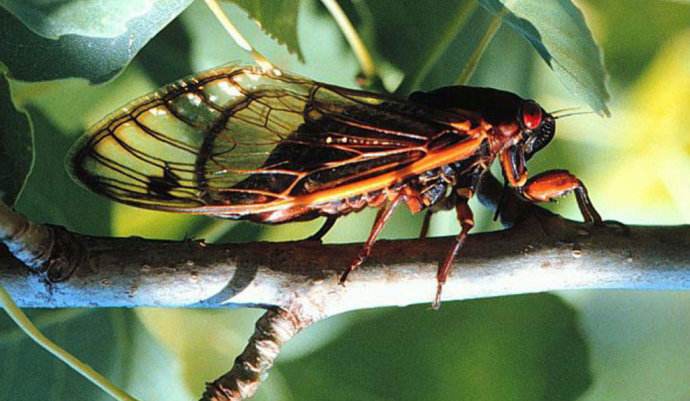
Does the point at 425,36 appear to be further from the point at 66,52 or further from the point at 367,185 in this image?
the point at 66,52

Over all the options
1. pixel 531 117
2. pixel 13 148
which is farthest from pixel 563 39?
pixel 13 148

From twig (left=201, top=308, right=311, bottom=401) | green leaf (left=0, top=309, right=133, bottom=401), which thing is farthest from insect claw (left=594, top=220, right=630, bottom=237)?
green leaf (left=0, top=309, right=133, bottom=401)

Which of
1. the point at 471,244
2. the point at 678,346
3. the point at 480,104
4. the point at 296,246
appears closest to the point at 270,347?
the point at 296,246

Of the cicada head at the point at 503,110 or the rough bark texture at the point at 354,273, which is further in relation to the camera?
the cicada head at the point at 503,110

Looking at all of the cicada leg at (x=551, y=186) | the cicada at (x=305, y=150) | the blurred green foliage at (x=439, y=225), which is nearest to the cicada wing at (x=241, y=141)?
the cicada at (x=305, y=150)

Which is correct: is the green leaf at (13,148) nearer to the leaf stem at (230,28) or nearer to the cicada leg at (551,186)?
the leaf stem at (230,28)

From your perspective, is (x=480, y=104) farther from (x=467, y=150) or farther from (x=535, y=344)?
(x=535, y=344)

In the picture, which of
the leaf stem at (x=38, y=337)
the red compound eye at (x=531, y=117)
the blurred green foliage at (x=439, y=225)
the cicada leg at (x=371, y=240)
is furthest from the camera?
the blurred green foliage at (x=439, y=225)

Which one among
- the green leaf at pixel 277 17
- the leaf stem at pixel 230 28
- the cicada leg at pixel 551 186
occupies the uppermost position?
the green leaf at pixel 277 17
